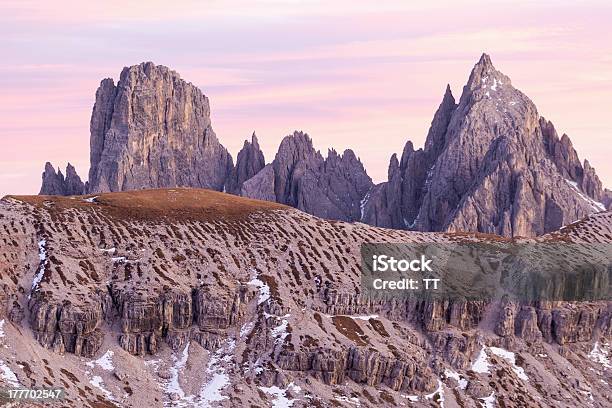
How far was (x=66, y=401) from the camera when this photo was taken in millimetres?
198250

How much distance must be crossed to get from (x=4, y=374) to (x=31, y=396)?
23.3 ft

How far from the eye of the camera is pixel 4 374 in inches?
7761

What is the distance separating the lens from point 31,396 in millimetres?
193125

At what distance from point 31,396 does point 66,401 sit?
695 cm

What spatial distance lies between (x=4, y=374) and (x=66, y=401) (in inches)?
416
